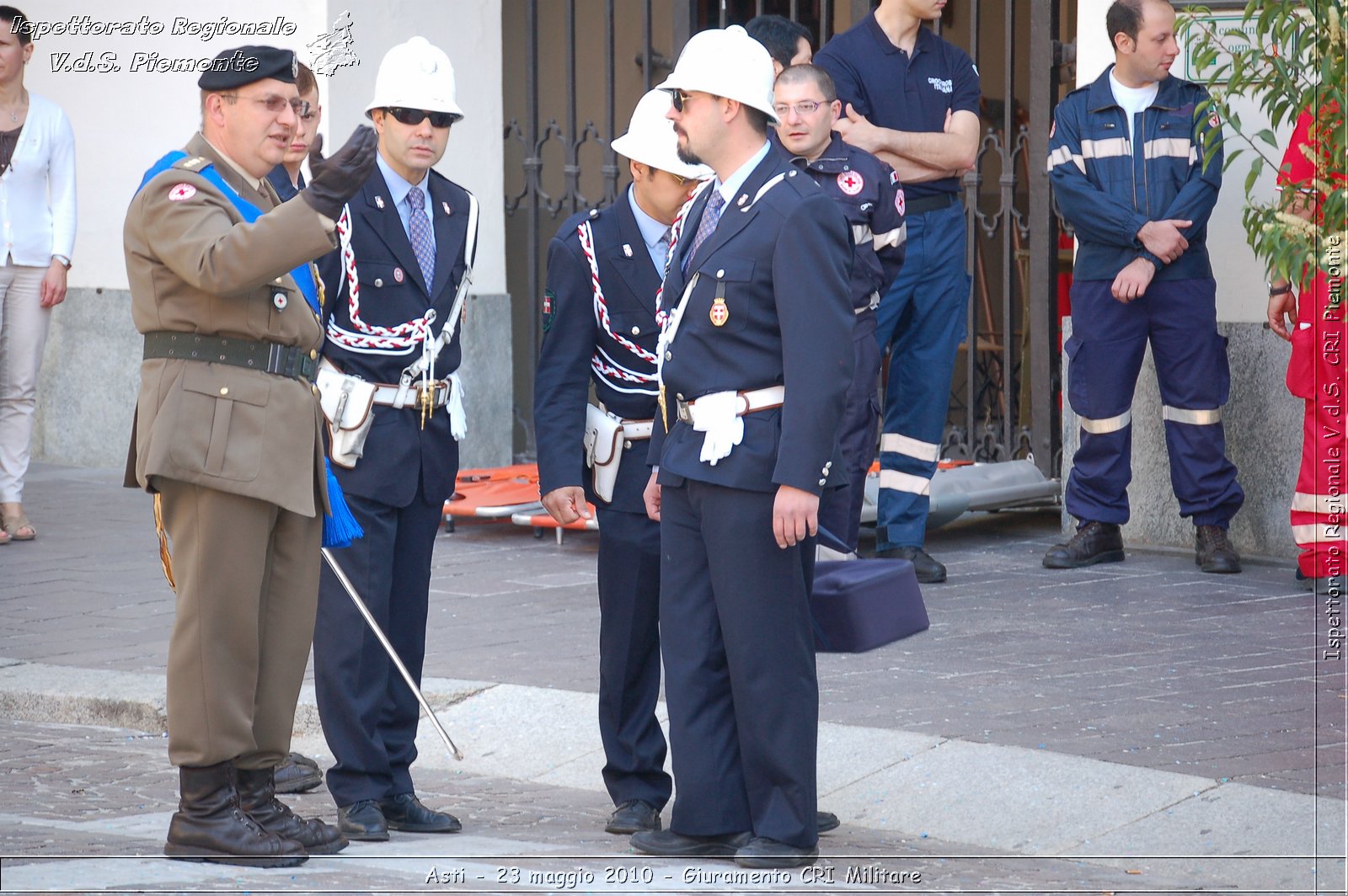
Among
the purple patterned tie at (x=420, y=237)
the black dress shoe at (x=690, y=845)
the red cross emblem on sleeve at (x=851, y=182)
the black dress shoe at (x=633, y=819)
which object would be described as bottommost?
the black dress shoe at (x=633, y=819)

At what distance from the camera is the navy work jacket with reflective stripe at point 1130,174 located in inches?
299

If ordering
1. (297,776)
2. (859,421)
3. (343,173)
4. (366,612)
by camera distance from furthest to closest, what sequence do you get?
1. (859,421)
2. (297,776)
3. (366,612)
4. (343,173)

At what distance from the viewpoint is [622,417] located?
5.06 metres

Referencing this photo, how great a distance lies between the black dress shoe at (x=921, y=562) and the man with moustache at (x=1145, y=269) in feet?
1.94

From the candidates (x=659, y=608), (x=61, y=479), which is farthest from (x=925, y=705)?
(x=61, y=479)

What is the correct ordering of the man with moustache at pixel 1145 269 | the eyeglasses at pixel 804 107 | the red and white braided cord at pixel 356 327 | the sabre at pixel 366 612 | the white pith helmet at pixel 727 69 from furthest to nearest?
the man with moustache at pixel 1145 269
the eyeglasses at pixel 804 107
the red and white braided cord at pixel 356 327
the sabre at pixel 366 612
the white pith helmet at pixel 727 69

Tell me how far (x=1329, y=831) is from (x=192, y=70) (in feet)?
28.0

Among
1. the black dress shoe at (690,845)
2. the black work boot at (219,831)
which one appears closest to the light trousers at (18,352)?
the black work boot at (219,831)

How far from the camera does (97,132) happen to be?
→ 11258 millimetres

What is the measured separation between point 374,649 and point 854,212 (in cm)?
294

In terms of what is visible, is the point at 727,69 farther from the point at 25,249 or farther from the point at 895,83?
the point at 25,249

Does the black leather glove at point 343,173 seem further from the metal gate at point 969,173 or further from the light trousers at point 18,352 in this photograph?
the light trousers at point 18,352

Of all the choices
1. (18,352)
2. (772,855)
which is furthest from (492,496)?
(772,855)

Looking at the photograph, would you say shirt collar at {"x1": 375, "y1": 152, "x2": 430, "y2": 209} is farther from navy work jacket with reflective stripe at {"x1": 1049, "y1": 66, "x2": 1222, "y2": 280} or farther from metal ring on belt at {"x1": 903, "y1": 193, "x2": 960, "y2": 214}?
navy work jacket with reflective stripe at {"x1": 1049, "y1": 66, "x2": 1222, "y2": 280}
